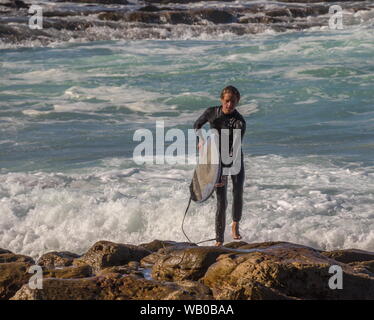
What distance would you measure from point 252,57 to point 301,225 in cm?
1648

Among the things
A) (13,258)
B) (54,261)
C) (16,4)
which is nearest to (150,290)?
(54,261)

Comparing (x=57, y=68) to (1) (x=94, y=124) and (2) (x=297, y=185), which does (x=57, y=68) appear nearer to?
(1) (x=94, y=124)

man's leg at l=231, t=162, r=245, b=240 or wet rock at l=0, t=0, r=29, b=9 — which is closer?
man's leg at l=231, t=162, r=245, b=240

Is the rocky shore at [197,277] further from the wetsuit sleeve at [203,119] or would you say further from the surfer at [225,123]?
the wetsuit sleeve at [203,119]

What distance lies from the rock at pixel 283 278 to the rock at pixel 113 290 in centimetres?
18

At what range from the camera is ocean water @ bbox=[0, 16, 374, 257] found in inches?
358

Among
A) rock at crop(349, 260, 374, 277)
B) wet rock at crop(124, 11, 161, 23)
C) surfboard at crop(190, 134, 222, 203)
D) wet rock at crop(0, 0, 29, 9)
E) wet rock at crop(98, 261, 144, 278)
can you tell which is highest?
wet rock at crop(0, 0, 29, 9)

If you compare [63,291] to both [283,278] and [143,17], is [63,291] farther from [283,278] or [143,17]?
[143,17]

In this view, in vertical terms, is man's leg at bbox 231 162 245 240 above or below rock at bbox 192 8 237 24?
below

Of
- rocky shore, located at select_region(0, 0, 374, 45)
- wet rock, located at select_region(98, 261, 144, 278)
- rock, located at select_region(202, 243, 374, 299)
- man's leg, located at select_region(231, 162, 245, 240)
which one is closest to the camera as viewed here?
rock, located at select_region(202, 243, 374, 299)

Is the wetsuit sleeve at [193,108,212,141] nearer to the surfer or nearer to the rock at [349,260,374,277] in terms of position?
the surfer

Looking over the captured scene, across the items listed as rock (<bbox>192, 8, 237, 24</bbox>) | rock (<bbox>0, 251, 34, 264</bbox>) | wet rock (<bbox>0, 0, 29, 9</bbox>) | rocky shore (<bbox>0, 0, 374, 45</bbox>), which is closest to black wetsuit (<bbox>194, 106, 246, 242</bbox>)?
rock (<bbox>0, 251, 34, 264</bbox>)

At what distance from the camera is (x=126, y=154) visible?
41.0 ft

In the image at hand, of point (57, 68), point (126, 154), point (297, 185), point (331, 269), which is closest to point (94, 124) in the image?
point (126, 154)
